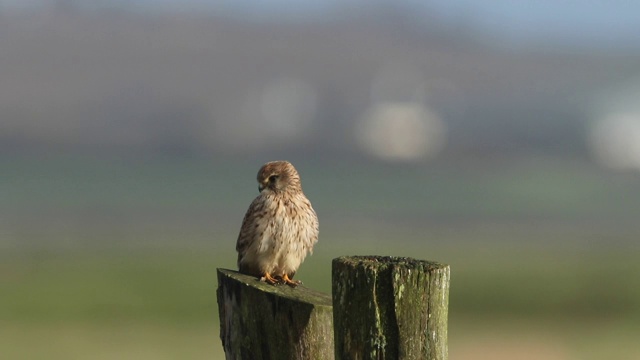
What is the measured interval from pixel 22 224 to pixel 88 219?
4.80 meters

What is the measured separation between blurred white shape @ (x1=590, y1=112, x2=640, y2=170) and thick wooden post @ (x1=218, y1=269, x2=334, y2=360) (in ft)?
469

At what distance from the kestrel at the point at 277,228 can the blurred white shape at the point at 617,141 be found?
5512 inches

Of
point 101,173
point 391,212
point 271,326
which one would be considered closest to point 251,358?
point 271,326

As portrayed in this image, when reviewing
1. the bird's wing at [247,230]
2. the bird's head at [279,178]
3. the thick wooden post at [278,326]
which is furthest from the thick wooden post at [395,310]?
the bird's head at [279,178]

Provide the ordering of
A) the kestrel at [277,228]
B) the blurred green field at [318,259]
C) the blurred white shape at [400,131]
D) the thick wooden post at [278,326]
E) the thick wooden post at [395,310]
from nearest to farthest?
1. the thick wooden post at [395,310]
2. the thick wooden post at [278,326]
3. the kestrel at [277,228]
4. the blurred green field at [318,259]
5. the blurred white shape at [400,131]

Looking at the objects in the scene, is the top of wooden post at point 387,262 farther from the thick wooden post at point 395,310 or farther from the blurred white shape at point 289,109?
the blurred white shape at point 289,109

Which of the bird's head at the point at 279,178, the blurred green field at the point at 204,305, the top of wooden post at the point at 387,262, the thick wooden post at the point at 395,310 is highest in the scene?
the blurred green field at the point at 204,305

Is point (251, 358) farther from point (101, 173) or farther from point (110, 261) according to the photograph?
point (101, 173)

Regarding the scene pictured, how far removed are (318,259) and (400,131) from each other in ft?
434

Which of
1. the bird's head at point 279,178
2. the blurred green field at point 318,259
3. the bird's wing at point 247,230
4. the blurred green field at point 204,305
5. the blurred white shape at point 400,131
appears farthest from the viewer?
the blurred white shape at point 400,131

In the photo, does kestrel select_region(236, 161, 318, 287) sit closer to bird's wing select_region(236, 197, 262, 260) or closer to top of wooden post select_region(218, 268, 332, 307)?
bird's wing select_region(236, 197, 262, 260)

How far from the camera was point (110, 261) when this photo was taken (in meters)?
34.9

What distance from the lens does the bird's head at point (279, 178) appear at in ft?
27.5

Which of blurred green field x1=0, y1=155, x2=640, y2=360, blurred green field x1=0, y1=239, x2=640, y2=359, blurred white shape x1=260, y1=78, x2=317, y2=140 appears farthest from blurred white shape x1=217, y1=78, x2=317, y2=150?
blurred green field x1=0, y1=239, x2=640, y2=359
